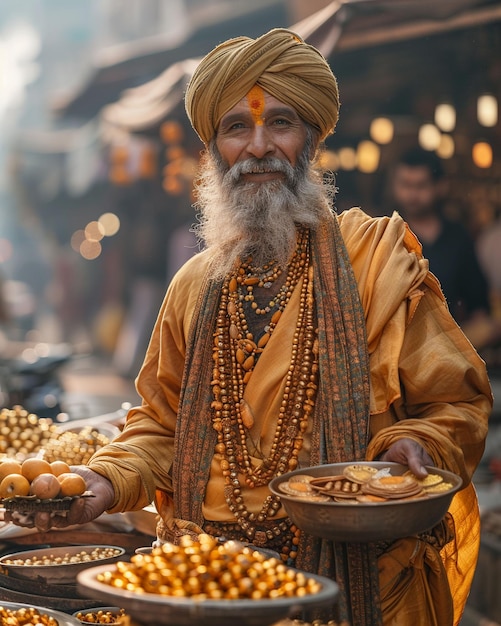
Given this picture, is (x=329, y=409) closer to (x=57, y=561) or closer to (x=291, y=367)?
(x=291, y=367)

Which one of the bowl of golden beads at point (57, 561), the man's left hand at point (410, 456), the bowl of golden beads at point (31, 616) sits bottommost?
the bowl of golden beads at point (57, 561)

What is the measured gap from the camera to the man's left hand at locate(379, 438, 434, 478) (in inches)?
117

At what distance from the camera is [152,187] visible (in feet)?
52.4

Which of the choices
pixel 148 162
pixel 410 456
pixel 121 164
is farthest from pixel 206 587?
pixel 121 164

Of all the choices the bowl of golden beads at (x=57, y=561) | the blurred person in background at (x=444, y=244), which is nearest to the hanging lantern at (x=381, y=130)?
the blurred person in background at (x=444, y=244)

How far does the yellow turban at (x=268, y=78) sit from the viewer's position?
136 inches

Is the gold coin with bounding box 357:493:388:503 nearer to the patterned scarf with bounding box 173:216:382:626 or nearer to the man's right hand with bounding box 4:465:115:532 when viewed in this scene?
the patterned scarf with bounding box 173:216:382:626

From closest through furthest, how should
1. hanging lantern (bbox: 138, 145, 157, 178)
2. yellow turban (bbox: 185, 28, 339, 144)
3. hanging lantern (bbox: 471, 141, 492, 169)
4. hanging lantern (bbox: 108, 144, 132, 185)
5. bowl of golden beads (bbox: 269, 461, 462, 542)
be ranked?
bowl of golden beads (bbox: 269, 461, 462, 542) → yellow turban (bbox: 185, 28, 339, 144) → hanging lantern (bbox: 471, 141, 492, 169) → hanging lantern (bbox: 138, 145, 157, 178) → hanging lantern (bbox: 108, 144, 132, 185)

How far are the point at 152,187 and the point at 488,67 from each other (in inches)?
377

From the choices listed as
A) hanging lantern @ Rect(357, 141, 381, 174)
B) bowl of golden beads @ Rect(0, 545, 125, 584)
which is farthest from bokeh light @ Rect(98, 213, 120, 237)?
bowl of golden beads @ Rect(0, 545, 125, 584)

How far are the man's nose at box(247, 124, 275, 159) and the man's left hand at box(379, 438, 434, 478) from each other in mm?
998

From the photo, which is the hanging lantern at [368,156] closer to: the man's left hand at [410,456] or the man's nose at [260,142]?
the man's nose at [260,142]

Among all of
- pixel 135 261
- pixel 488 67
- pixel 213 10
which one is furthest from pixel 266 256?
pixel 135 261

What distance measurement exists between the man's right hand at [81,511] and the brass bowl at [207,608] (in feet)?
2.09
